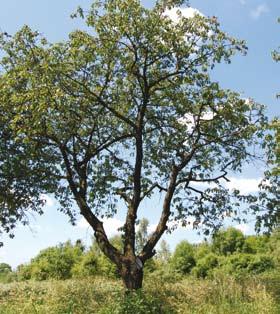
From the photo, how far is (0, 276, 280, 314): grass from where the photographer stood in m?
12.0

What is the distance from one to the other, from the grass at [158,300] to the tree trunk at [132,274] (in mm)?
311

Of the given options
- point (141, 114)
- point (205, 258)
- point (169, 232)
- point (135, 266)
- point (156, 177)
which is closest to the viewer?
point (135, 266)

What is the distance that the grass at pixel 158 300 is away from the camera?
39.2 feet

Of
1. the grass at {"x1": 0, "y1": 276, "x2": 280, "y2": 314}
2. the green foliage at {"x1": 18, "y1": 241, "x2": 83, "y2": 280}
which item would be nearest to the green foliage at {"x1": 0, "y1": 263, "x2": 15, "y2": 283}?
the green foliage at {"x1": 18, "y1": 241, "x2": 83, "y2": 280}

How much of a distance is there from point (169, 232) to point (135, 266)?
2.50 metres

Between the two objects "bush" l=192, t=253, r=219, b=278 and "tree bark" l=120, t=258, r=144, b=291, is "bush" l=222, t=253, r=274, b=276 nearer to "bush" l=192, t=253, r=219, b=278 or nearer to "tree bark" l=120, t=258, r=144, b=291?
"bush" l=192, t=253, r=219, b=278

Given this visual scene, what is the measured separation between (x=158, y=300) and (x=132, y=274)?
4.96 feet

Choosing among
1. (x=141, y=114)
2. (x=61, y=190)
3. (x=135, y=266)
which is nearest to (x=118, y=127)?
(x=141, y=114)

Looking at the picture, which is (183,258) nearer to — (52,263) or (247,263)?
(247,263)

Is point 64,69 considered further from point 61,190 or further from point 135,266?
point 135,266

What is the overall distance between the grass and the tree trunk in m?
0.31

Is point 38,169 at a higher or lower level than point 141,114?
lower

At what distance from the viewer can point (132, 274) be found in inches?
559

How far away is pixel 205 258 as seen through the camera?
104 ft
